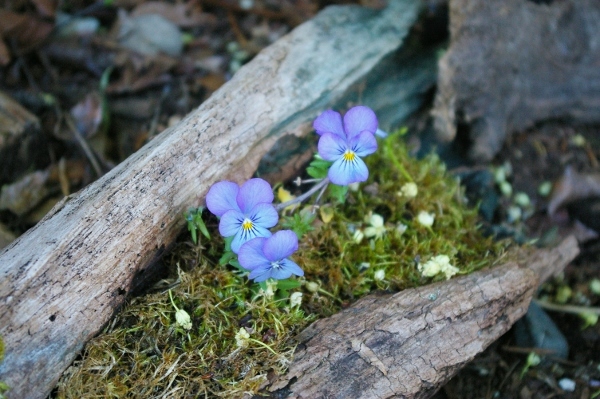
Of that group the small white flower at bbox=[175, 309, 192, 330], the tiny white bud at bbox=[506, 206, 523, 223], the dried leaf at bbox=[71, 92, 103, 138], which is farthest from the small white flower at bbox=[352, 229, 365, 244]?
the dried leaf at bbox=[71, 92, 103, 138]

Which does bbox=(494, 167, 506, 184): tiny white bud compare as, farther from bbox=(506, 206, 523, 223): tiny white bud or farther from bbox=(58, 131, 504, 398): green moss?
bbox=(58, 131, 504, 398): green moss

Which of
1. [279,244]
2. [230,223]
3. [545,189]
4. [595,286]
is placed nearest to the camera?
[279,244]

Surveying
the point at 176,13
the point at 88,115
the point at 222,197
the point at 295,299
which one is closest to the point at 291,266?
the point at 295,299

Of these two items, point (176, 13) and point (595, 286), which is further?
point (176, 13)

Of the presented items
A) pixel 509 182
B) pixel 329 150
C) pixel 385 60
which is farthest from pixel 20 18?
pixel 509 182

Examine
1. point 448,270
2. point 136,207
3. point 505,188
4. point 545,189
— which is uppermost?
point 136,207

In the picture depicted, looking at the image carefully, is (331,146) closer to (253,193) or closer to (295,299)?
(253,193)
